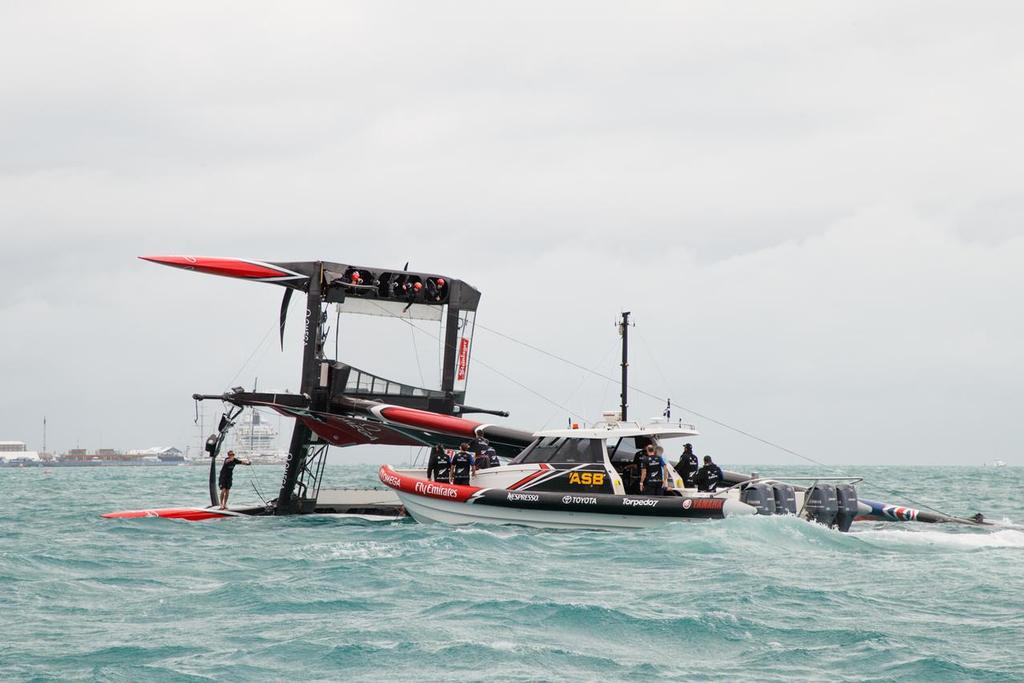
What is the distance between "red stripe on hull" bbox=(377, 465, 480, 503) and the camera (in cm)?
2178

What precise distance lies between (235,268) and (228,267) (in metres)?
0.17

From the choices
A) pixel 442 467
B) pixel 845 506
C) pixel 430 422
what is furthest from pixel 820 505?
pixel 430 422

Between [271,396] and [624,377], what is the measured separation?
33.0 feet

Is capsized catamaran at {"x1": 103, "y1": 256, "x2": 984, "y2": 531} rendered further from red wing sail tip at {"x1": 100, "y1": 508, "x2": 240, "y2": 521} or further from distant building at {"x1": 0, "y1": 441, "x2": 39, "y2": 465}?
distant building at {"x1": 0, "y1": 441, "x2": 39, "y2": 465}

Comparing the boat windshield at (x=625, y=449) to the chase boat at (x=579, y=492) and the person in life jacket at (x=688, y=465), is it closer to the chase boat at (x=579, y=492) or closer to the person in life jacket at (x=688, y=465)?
the chase boat at (x=579, y=492)

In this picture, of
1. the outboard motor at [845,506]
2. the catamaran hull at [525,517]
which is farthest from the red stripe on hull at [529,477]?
the outboard motor at [845,506]

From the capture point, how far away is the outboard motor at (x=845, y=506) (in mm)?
20281

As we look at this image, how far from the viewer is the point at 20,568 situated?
16344mm

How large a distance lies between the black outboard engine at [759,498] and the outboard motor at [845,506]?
1.33m

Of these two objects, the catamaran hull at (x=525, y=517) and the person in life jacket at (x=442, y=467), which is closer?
the catamaran hull at (x=525, y=517)

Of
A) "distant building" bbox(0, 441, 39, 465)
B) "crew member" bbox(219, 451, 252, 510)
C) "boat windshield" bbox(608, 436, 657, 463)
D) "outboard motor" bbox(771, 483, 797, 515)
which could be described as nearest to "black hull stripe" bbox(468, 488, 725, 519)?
"outboard motor" bbox(771, 483, 797, 515)

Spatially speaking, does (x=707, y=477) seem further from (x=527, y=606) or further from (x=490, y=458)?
(x=527, y=606)

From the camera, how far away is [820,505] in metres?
20.0

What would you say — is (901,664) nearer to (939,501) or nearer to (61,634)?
(61,634)
